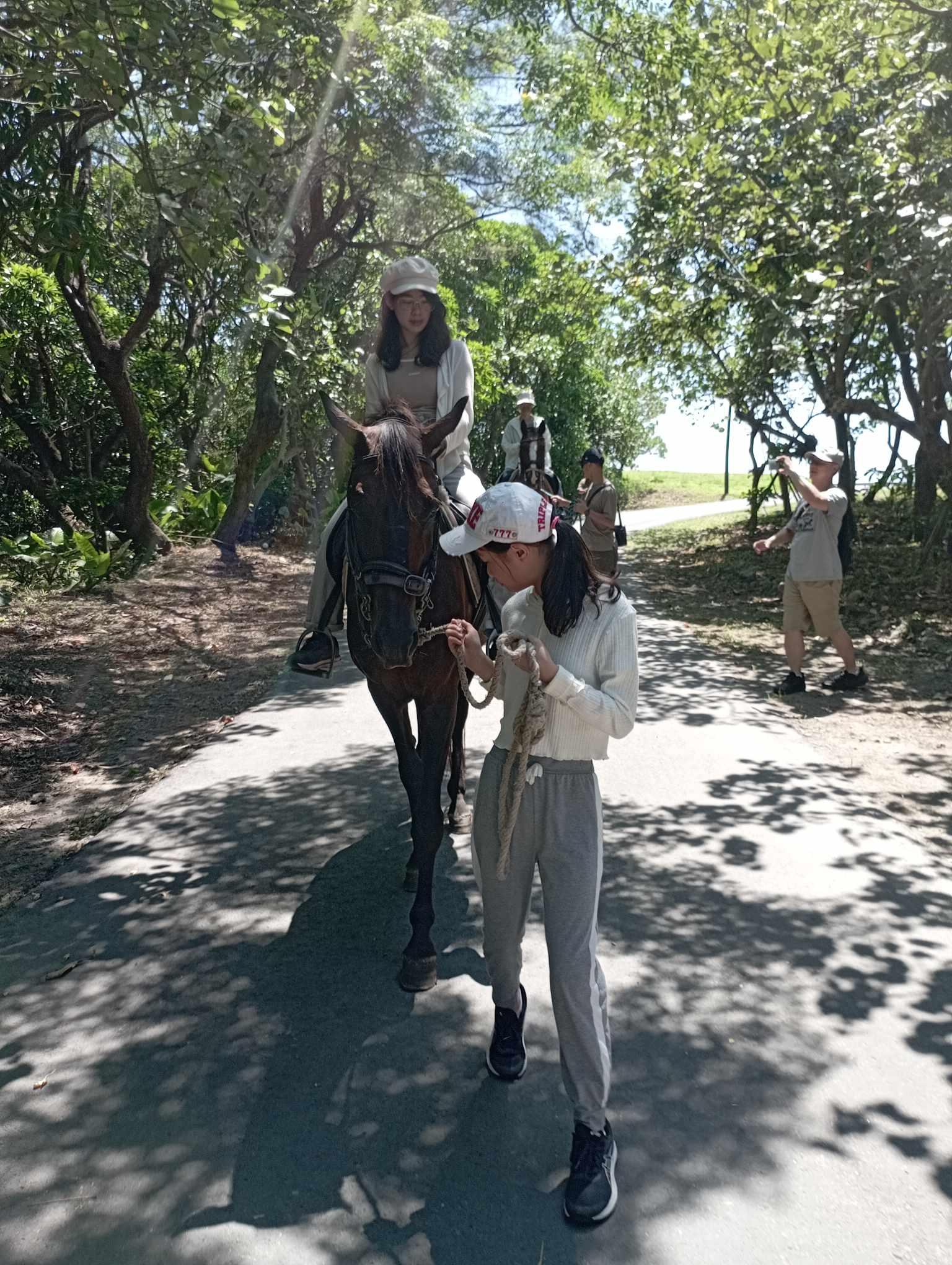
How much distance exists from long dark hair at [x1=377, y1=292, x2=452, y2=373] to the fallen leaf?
3.27m

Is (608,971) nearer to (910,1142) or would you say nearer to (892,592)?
(910,1142)

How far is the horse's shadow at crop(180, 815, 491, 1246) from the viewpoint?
9.57ft

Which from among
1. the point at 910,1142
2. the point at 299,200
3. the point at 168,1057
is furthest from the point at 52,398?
the point at 910,1142

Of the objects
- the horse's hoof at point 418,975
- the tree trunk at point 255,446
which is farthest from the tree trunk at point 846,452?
the horse's hoof at point 418,975

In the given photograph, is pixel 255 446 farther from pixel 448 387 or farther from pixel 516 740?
pixel 516 740

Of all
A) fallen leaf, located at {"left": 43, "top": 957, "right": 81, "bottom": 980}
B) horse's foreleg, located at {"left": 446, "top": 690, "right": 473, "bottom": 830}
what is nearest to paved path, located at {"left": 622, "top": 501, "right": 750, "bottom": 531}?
horse's foreleg, located at {"left": 446, "top": 690, "right": 473, "bottom": 830}

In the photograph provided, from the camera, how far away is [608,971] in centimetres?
424

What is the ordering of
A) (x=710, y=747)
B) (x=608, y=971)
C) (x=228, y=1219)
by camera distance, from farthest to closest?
(x=710, y=747), (x=608, y=971), (x=228, y=1219)

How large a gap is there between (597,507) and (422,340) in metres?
6.24

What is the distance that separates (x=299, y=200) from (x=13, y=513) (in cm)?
705

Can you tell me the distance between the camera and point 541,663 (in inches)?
107

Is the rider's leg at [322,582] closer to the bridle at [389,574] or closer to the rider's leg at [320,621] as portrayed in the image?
the rider's leg at [320,621]

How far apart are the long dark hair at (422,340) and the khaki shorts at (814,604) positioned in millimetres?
5021

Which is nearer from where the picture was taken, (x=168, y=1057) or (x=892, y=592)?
(x=168, y=1057)
